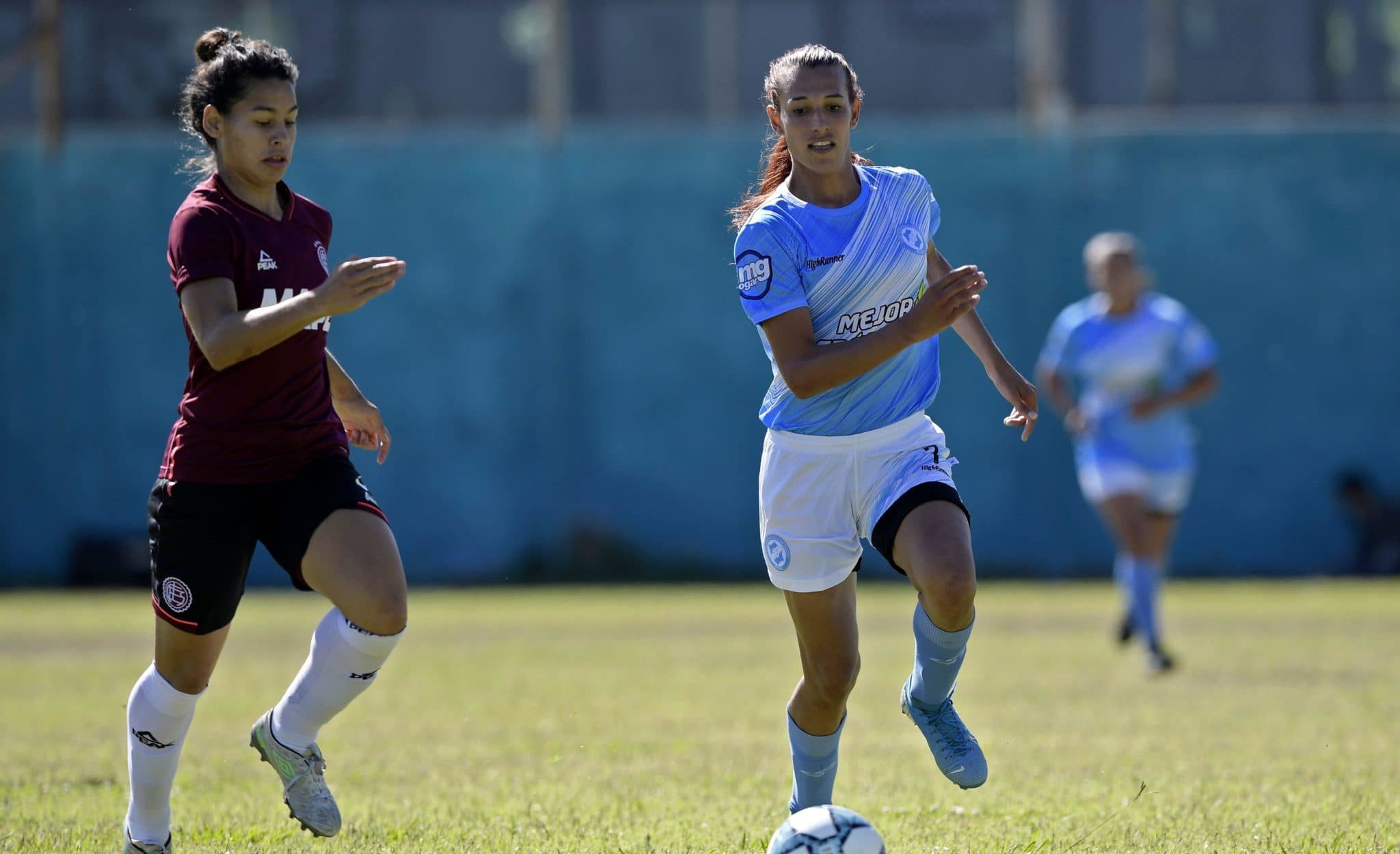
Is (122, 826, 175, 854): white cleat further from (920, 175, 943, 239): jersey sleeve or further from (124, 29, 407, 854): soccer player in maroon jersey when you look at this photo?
(920, 175, 943, 239): jersey sleeve

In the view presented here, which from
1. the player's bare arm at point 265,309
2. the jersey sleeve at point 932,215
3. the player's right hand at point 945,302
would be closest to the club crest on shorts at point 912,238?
the jersey sleeve at point 932,215

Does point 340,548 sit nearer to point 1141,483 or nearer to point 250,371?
point 250,371

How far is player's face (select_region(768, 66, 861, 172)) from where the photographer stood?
5.13 meters

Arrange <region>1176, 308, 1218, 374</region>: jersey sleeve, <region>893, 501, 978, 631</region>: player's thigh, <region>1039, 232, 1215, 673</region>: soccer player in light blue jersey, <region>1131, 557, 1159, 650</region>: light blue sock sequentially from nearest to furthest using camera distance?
<region>893, 501, 978, 631</region>: player's thigh → <region>1131, 557, 1159, 650</region>: light blue sock → <region>1039, 232, 1215, 673</region>: soccer player in light blue jersey → <region>1176, 308, 1218, 374</region>: jersey sleeve

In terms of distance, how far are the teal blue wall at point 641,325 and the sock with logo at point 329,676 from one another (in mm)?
12669

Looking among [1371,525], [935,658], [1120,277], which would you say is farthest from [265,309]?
[1371,525]

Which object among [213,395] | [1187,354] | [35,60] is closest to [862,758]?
[213,395]

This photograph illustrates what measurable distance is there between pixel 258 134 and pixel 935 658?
7.90 ft

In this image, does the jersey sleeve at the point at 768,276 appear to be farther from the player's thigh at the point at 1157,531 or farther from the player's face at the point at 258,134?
the player's thigh at the point at 1157,531

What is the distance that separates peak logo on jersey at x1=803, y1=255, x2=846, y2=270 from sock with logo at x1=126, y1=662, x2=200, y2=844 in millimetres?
2131

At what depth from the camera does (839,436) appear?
521cm

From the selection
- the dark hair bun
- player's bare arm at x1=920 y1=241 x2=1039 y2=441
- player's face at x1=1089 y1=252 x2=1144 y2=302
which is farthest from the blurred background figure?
the dark hair bun

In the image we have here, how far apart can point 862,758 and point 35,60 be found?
13.6 meters

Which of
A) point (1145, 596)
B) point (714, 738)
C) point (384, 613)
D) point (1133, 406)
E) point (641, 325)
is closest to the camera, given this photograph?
point (384, 613)
